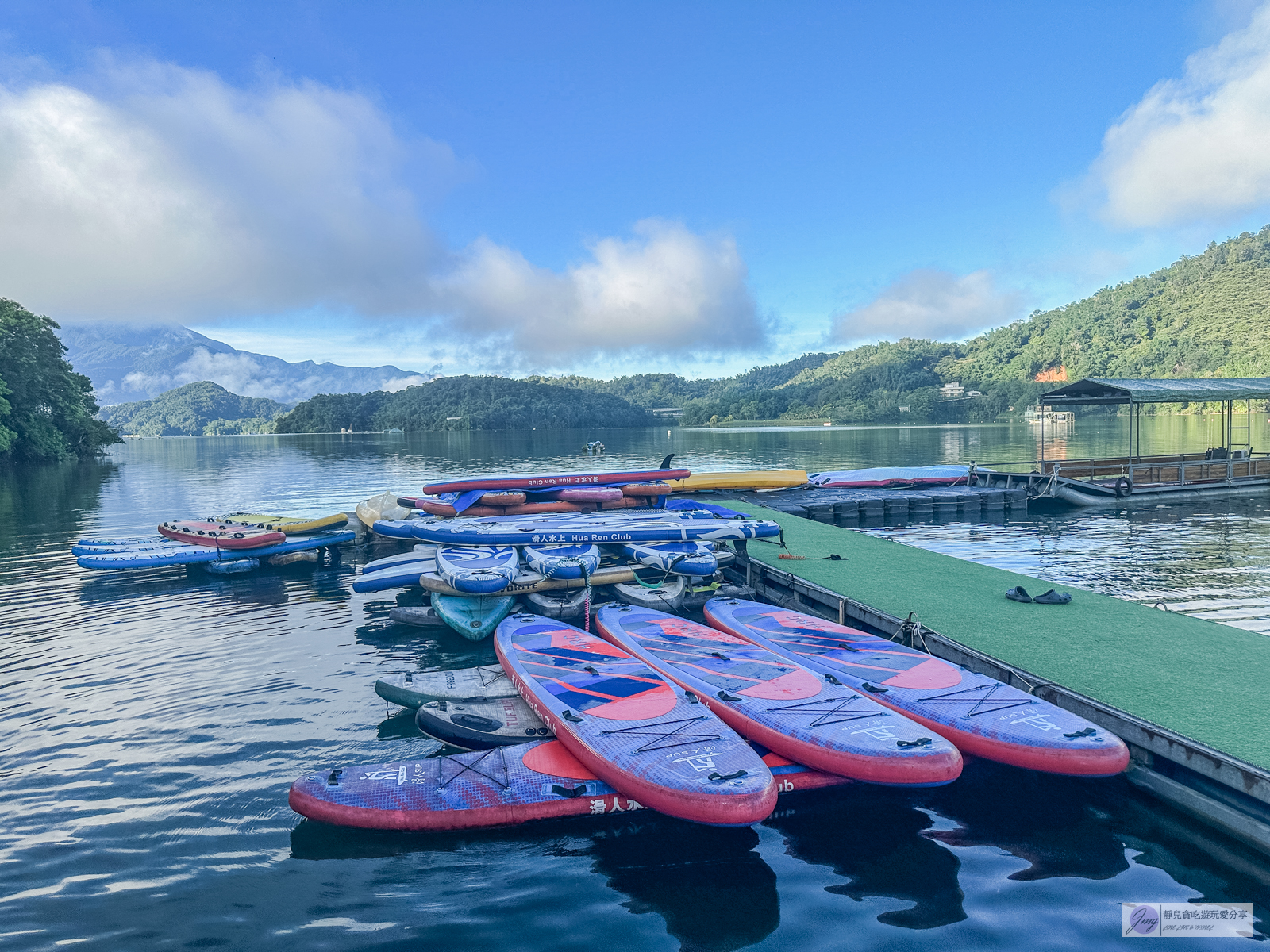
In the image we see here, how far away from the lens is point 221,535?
71.1ft

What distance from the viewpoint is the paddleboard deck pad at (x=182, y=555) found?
2038 cm

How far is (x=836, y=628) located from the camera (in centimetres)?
1215

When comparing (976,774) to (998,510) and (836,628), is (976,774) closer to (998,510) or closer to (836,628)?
(836,628)

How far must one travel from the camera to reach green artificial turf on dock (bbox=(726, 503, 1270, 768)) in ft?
26.8

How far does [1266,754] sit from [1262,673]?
2.96 m

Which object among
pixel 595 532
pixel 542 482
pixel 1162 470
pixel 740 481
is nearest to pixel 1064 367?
pixel 1162 470

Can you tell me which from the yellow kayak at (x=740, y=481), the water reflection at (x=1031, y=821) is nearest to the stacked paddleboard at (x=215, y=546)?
the yellow kayak at (x=740, y=481)

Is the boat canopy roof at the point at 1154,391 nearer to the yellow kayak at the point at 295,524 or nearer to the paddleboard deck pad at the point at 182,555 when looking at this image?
the yellow kayak at the point at 295,524

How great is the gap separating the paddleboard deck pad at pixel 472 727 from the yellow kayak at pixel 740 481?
818 inches

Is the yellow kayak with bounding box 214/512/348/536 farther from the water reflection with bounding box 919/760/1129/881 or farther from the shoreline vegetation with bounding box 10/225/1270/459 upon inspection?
the shoreline vegetation with bounding box 10/225/1270/459

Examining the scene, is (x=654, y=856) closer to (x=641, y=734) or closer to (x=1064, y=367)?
(x=641, y=734)

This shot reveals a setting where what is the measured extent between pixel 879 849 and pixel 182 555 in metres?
21.0

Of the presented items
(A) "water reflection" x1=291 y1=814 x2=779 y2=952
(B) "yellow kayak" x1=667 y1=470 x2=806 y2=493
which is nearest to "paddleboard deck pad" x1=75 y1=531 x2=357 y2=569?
(B) "yellow kayak" x1=667 y1=470 x2=806 y2=493

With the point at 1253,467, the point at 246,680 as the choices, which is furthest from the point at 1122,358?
the point at 246,680
